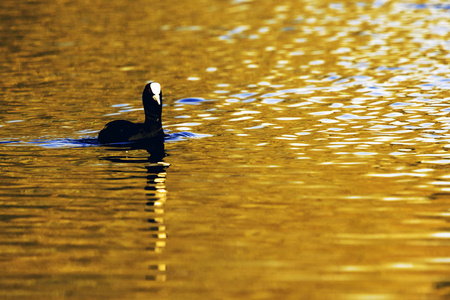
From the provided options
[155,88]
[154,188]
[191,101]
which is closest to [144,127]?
[155,88]

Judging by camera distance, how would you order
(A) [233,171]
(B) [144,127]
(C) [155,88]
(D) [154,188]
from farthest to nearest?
(B) [144,127] → (C) [155,88] → (A) [233,171] → (D) [154,188]

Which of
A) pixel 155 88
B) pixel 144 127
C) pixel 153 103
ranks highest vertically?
pixel 155 88

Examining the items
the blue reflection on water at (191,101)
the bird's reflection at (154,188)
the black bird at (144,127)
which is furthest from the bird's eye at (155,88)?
the blue reflection on water at (191,101)

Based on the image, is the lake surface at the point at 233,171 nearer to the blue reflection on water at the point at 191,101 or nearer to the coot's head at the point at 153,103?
the blue reflection on water at the point at 191,101

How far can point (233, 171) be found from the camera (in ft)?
41.9

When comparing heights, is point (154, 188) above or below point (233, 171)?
above

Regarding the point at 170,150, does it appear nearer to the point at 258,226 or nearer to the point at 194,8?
the point at 258,226

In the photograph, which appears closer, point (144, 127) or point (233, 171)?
point (233, 171)

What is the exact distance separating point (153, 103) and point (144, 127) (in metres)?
0.53

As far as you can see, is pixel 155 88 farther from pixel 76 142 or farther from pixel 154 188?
pixel 154 188

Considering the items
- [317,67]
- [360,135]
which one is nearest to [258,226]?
[360,135]

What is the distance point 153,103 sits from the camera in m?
15.4

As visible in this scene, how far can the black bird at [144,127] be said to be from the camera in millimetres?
15297

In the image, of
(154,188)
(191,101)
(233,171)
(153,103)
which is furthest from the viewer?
(191,101)
